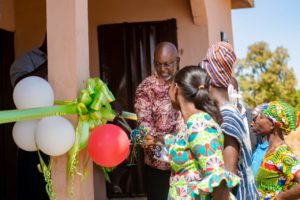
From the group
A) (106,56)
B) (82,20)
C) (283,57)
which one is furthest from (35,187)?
(283,57)

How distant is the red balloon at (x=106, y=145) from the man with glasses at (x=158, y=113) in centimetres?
112

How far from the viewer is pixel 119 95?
219 inches

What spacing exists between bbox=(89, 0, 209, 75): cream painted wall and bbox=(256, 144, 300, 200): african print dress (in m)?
1.99

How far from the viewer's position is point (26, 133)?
2.50 meters

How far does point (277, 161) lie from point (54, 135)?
1749 mm

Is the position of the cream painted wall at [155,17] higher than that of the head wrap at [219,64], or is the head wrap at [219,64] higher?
the cream painted wall at [155,17]

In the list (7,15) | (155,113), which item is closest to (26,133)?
(155,113)

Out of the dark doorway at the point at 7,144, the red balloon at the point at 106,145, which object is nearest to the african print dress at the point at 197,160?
the red balloon at the point at 106,145

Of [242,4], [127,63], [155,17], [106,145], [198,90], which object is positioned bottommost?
[106,145]

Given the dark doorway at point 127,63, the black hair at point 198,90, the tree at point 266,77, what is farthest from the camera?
the tree at point 266,77

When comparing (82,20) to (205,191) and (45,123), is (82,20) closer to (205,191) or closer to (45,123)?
(45,123)

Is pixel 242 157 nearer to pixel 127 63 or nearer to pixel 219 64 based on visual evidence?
pixel 219 64

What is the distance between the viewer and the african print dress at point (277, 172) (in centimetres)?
324

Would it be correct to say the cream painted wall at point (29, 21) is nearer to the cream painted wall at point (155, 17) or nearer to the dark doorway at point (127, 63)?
the cream painted wall at point (155, 17)
